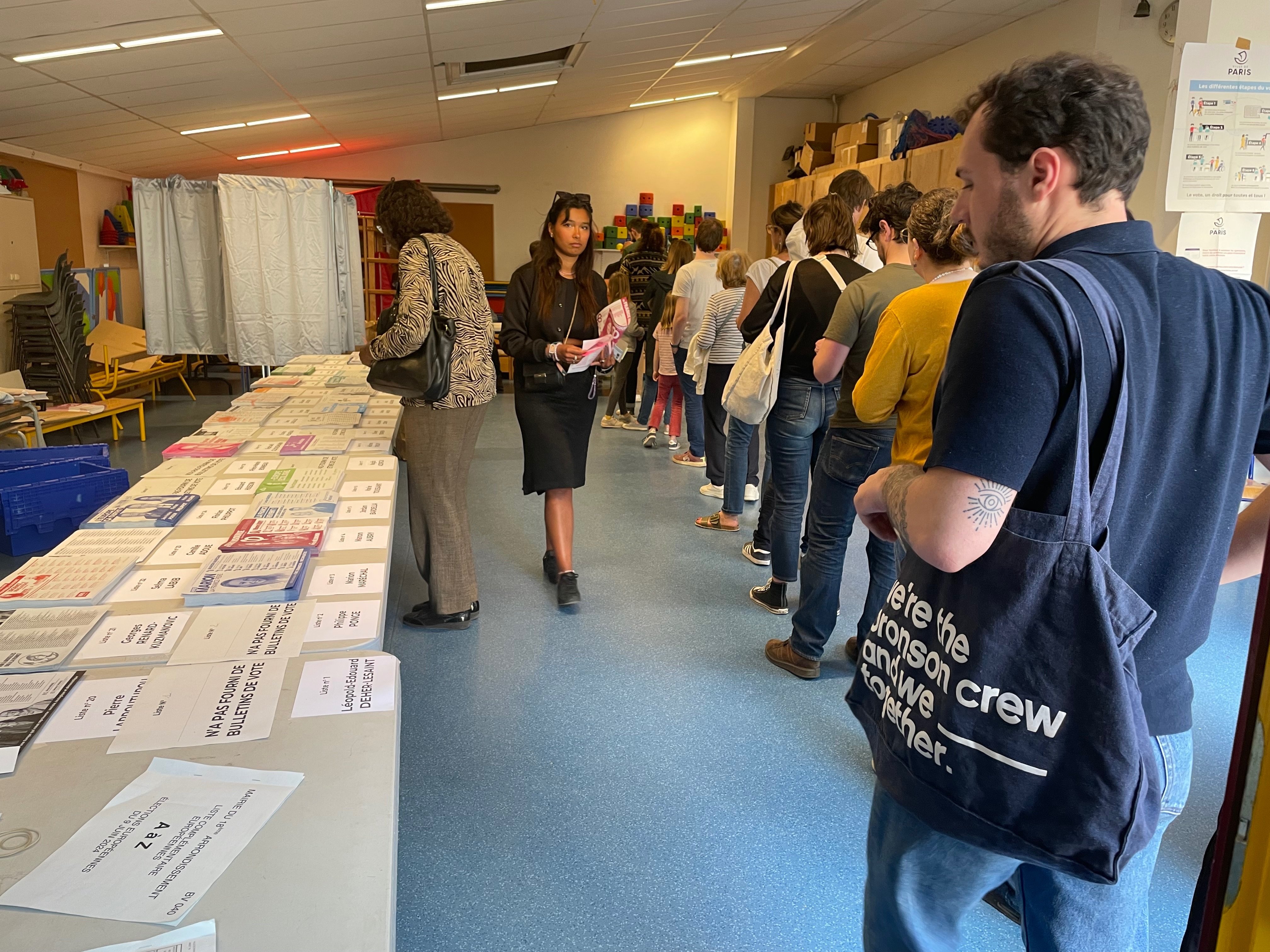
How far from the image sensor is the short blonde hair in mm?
4883

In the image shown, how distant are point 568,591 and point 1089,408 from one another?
2.72 m

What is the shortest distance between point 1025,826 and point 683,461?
5.14 meters

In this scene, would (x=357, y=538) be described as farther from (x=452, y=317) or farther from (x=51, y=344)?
(x=51, y=344)

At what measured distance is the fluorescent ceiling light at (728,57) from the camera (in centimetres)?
803

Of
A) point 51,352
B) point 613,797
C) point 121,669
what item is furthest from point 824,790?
point 51,352

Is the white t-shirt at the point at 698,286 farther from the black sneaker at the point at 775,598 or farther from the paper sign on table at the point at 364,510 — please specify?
the paper sign on table at the point at 364,510

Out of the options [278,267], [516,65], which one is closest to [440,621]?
[278,267]

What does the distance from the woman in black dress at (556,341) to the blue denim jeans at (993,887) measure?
2.32 meters

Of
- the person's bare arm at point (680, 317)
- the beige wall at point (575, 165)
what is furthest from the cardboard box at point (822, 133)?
the person's bare arm at point (680, 317)

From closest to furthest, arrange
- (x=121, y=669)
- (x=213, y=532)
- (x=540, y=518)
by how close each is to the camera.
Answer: (x=121, y=669) → (x=213, y=532) → (x=540, y=518)

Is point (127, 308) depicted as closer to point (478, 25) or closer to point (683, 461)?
point (478, 25)

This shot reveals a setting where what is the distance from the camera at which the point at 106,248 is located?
8742 millimetres

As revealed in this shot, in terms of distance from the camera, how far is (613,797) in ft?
7.17

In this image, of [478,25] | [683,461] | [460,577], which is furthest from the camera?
[683,461]
